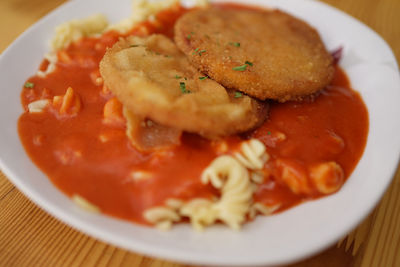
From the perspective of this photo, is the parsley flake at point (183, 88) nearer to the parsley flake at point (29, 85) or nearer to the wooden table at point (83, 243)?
the wooden table at point (83, 243)

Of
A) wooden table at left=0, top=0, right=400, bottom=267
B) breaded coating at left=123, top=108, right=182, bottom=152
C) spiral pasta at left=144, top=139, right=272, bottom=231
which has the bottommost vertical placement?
wooden table at left=0, top=0, right=400, bottom=267

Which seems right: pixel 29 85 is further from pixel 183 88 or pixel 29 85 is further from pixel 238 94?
pixel 238 94

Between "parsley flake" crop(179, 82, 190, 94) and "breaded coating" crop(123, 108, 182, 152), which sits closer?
"breaded coating" crop(123, 108, 182, 152)

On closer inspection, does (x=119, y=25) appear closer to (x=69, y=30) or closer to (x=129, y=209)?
(x=69, y=30)

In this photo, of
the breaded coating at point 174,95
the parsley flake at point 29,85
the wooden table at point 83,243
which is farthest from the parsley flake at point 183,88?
the parsley flake at point 29,85

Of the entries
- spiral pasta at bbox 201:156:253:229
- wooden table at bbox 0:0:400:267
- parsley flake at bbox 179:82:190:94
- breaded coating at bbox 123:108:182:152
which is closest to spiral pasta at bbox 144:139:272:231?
spiral pasta at bbox 201:156:253:229

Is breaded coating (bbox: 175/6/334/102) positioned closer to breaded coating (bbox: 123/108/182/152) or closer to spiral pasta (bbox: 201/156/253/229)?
breaded coating (bbox: 123/108/182/152)

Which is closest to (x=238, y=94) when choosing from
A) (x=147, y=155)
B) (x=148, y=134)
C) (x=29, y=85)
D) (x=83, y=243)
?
(x=148, y=134)
